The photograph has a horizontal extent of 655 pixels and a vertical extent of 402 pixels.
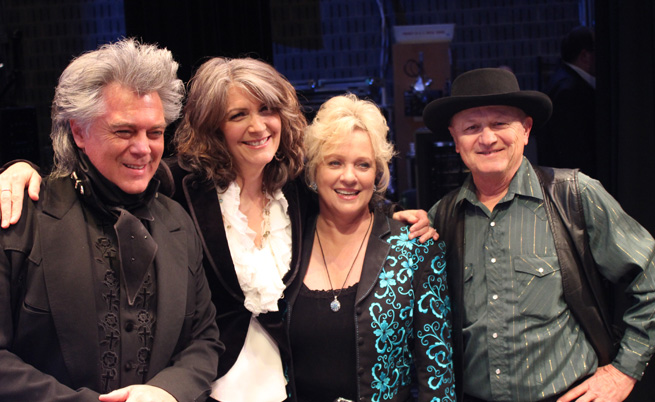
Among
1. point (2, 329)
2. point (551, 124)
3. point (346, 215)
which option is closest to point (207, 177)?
point (346, 215)

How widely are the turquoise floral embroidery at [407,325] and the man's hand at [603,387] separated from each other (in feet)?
1.35

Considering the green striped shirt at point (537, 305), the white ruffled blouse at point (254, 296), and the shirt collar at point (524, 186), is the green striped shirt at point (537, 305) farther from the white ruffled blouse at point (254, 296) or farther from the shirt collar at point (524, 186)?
the white ruffled blouse at point (254, 296)

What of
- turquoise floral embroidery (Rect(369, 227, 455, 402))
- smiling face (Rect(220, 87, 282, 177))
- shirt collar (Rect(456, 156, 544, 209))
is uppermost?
smiling face (Rect(220, 87, 282, 177))

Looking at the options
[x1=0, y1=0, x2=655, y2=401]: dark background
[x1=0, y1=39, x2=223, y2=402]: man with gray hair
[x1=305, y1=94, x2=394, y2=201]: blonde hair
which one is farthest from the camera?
[x1=0, y1=0, x2=655, y2=401]: dark background

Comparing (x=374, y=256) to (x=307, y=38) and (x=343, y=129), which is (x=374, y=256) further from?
(x=307, y=38)

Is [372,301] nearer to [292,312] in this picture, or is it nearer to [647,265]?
[292,312]

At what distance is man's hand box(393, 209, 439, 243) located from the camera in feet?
7.84

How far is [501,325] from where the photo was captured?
232 cm

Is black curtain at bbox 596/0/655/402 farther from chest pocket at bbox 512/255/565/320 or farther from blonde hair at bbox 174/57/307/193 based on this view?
blonde hair at bbox 174/57/307/193

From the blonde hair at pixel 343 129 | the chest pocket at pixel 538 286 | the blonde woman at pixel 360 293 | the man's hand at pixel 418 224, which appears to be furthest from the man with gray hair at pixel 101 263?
the chest pocket at pixel 538 286

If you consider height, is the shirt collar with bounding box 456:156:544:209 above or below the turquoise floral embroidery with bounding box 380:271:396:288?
above

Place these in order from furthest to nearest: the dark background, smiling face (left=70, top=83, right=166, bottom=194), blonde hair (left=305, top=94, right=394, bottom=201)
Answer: the dark background, blonde hair (left=305, top=94, right=394, bottom=201), smiling face (left=70, top=83, right=166, bottom=194)

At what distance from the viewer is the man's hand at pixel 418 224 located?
94.1 inches

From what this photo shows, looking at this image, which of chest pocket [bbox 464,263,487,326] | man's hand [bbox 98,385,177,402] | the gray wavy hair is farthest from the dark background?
man's hand [bbox 98,385,177,402]
